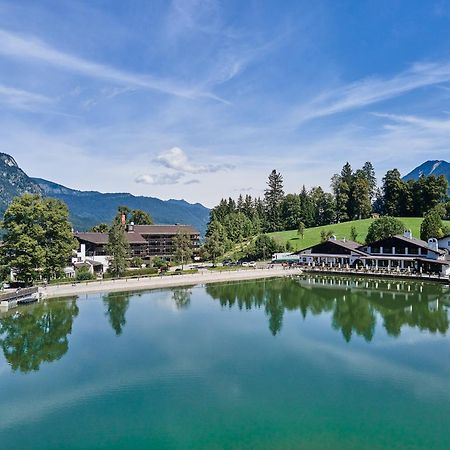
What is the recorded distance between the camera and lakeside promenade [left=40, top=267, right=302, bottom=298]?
34969 mm

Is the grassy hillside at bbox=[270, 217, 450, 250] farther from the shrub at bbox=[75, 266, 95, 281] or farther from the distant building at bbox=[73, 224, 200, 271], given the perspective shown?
the shrub at bbox=[75, 266, 95, 281]

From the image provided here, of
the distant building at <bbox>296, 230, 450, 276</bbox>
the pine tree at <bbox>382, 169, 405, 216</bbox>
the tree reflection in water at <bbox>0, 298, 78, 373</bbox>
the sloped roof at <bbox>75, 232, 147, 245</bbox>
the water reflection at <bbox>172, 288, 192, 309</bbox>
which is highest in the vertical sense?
the pine tree at <bbox>382, 169, 405, 216</bbox>

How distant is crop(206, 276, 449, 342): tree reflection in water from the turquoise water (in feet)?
0.72

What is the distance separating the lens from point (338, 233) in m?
64.9

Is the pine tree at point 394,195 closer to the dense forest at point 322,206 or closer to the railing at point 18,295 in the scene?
the dense forest at point 322,206

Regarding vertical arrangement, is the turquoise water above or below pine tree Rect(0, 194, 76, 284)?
below

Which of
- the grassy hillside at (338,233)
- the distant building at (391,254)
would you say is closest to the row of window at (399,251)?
the distant building at (391,254)

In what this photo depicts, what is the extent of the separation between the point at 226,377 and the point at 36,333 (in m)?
13.8

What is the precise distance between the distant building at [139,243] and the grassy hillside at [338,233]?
14.8 m

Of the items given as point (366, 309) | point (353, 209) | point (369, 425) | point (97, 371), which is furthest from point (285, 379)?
point (353, 209)

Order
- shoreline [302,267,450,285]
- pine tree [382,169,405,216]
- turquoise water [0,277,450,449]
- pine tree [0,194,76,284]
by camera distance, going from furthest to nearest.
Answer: pine tree [382,169,405,216], shoreline [302,267,450,285], pine tree [0,194,76,284], turquoise water [0,277,450,449]

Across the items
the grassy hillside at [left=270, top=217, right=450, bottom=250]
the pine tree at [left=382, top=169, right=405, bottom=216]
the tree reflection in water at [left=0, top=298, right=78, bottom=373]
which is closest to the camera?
the tree reflection in water at [left=0, top=298, right=78, bottom=373]

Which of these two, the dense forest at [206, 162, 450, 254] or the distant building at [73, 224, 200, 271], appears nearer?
the distant building at [73, 224, 200, 271]

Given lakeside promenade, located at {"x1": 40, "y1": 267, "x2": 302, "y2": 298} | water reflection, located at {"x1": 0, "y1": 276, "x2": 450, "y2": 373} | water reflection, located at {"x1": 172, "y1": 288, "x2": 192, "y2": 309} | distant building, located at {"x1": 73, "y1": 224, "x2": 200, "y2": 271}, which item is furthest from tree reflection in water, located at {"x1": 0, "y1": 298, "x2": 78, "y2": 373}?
distant building, located at {"x1": 73, "y1": 224, "x2": 200, "y2": 271}
